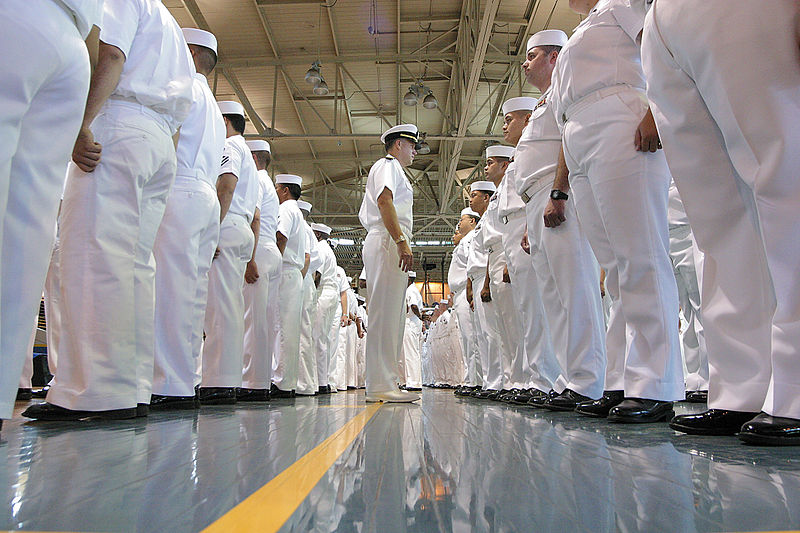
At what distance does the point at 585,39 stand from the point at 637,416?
4.98 ft

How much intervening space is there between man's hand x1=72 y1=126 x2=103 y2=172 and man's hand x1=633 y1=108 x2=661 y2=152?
195 centimetres

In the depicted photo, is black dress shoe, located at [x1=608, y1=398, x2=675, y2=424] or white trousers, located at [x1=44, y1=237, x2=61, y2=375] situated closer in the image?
black dress shoe, located at [x1=608, y1=398, x2=675, y2=424]

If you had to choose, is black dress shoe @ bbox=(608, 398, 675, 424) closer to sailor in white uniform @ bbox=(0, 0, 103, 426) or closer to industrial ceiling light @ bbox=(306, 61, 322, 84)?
sailor in white uniform @ bbox=(0, 0, 103, 426)

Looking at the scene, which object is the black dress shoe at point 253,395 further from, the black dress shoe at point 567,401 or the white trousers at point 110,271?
the black dress shoe at point 567,401

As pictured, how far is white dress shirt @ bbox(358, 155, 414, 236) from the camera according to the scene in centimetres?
399

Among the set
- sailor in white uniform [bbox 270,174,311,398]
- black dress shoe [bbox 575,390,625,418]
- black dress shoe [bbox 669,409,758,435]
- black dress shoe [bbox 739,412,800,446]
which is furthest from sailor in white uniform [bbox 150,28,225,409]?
black dress shoe [bbox 739,412,800,446]

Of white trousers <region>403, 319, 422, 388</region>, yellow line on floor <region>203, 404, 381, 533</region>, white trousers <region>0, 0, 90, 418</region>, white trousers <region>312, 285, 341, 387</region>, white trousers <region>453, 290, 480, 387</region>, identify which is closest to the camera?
yellow line on floor <region>203, 404, 381, 533</region>

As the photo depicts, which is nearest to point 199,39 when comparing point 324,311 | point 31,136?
point 31,136

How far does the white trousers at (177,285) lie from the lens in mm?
2738

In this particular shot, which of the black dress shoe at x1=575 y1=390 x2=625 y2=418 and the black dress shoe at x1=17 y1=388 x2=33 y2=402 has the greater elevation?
the black dress shoe at x1=17 y1=388 x2=33 y2=402

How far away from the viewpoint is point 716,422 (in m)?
1.47

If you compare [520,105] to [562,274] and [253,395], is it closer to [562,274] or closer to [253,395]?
[562,274]

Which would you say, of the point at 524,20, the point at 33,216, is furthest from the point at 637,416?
the point at 524,20

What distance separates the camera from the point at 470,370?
7.39m
